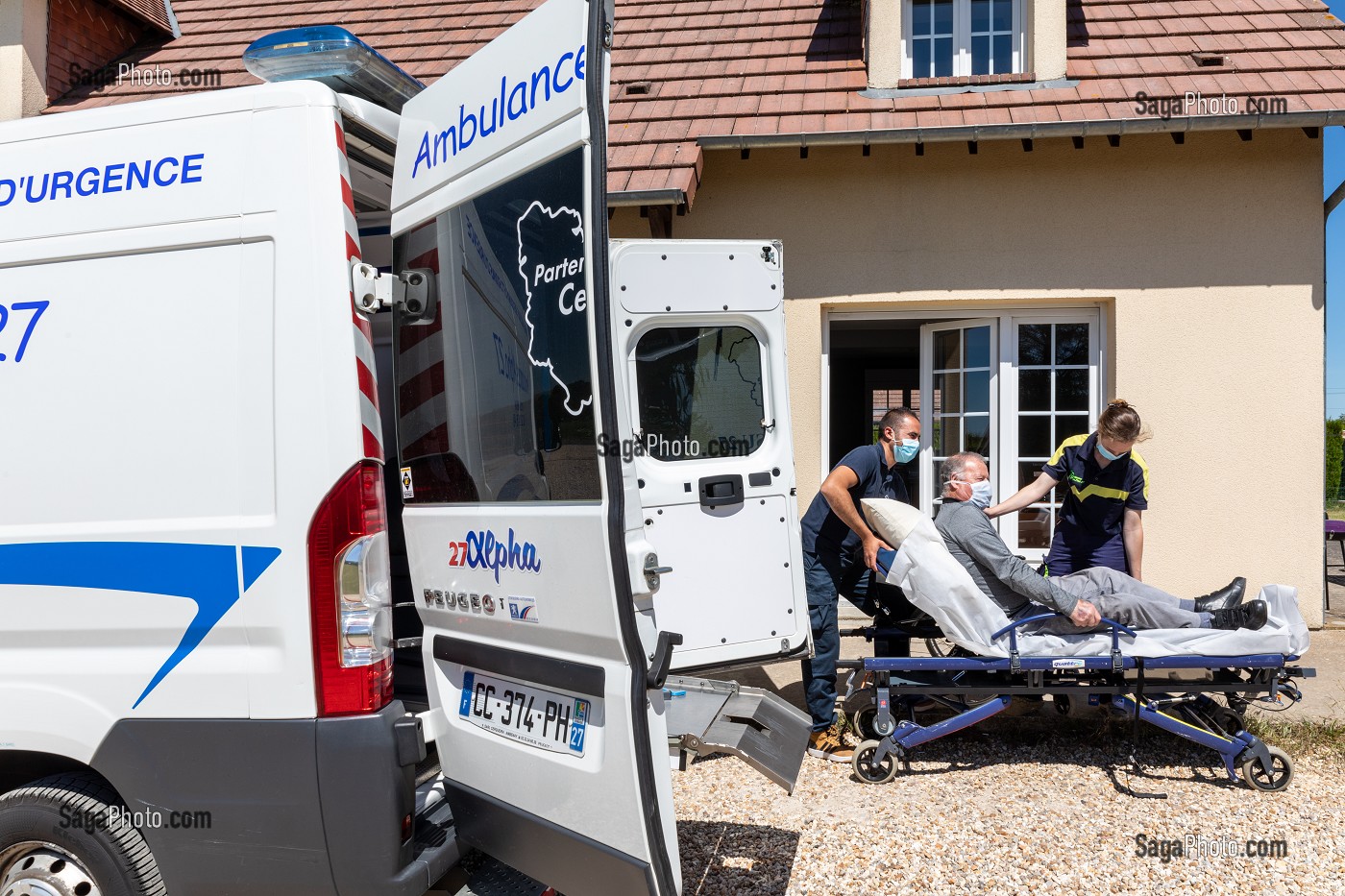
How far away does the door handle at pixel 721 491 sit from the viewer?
445 cm

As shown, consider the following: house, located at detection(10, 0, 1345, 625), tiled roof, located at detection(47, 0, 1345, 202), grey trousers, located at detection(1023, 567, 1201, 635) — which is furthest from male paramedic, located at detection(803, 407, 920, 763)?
tiled roof, located at detection(47, 0, 1345, 202)

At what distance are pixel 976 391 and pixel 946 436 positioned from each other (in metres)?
0.40

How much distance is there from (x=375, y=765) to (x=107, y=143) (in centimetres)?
171

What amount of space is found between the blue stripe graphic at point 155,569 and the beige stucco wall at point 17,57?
772 centimetres

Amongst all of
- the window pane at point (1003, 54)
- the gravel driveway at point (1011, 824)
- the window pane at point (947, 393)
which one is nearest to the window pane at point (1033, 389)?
the window pane at point (947, 393)

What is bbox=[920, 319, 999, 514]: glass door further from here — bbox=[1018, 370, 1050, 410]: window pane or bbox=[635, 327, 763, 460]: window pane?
bbox=[635, 327, 763, 460]: window pane

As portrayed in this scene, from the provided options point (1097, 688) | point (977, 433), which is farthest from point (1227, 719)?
point (977, 433)

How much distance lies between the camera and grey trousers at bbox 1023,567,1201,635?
4180 millimetres

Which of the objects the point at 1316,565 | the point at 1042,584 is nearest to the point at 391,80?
the point at 1042,584

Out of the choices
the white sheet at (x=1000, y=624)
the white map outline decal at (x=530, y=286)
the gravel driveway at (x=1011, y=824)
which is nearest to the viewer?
the white map outline decal at (x=530, y=286)

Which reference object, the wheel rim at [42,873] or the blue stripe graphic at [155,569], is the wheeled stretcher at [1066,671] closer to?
the blue stripe graphic at [155,569]

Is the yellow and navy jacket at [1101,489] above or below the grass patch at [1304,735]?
above

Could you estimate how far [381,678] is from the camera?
229 centimetres

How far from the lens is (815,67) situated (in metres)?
7.19
